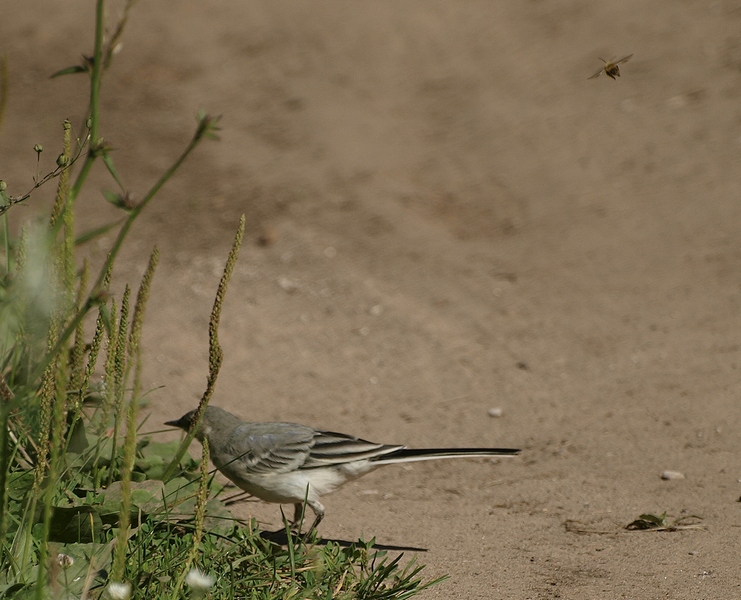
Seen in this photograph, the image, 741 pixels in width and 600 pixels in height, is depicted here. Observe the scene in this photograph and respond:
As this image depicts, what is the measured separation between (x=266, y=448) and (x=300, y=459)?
17 cm

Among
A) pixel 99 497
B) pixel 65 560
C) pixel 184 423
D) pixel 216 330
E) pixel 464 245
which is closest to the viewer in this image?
pixel 65 560

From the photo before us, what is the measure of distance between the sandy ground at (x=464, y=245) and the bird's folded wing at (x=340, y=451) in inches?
14.3

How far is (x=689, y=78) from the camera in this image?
10.2m

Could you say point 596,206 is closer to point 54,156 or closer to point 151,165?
point 151,165

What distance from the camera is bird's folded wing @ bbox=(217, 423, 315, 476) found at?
4156mm

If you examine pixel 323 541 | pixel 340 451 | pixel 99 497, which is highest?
pixel 99 497

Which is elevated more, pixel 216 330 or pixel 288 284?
pixel 216 330

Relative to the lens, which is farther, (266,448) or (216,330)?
(266,448)

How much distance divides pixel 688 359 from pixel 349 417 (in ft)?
8.25

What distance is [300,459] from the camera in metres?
4.23

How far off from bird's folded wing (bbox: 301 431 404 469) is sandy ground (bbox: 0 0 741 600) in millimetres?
363

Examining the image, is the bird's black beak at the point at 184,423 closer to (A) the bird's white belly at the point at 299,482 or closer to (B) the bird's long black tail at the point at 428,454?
(A) the bird's white belly at the point at 299,482

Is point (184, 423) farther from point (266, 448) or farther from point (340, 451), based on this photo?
point (340, 451)

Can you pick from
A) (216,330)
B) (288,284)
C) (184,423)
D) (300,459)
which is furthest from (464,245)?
(216,330)
